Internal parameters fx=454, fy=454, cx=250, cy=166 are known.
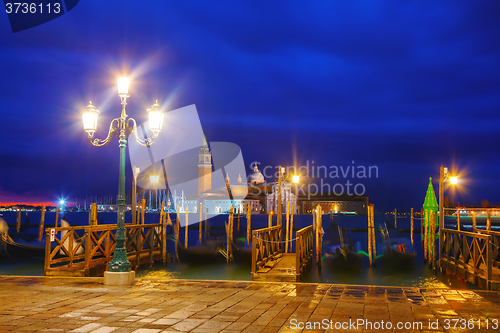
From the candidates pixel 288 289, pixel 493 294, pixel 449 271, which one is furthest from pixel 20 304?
pixel 449 271

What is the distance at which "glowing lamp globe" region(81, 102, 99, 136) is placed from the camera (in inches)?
328

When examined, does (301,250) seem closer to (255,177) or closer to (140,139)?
(140,139)

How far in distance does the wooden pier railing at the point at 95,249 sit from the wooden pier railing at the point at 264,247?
434 cm

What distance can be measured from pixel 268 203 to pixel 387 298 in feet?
314

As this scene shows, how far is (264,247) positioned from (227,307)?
6701 millimetres

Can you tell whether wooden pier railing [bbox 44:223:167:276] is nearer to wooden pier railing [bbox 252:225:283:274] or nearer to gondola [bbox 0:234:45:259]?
gondola [bbox 0:234:45:259]

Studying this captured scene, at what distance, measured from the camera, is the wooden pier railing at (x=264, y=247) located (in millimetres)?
10831

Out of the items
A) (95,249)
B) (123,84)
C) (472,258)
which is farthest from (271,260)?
(123,84)

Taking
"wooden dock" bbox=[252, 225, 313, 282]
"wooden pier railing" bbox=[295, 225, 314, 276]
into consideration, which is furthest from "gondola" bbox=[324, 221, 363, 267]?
"wooden dock" bbox=[252, 225, 313, 282]

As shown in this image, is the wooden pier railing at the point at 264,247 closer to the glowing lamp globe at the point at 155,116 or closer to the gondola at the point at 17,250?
the glowing lamp globe at the point at 155,116

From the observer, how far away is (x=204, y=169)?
97.5 meters

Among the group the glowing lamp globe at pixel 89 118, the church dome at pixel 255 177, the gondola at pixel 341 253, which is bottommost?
the gondola at pixel 341 253

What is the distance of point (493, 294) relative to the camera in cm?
686

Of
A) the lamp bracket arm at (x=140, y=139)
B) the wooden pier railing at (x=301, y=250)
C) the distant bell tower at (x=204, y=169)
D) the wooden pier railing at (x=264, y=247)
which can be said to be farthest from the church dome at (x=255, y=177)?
the lamp bracket arm at (x=140, y=139)
